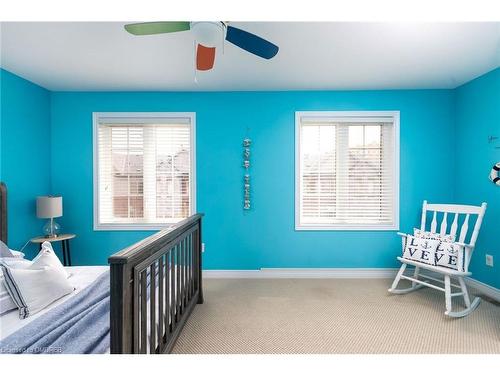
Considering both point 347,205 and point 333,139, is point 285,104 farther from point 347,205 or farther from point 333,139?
point 347,205

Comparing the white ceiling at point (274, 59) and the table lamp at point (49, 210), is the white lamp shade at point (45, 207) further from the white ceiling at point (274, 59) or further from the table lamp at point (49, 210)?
the white ceiling at point (274, 59)

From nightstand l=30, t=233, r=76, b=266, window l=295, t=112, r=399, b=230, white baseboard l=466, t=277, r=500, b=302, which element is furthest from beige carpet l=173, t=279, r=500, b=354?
nightstand l=30, t=233, r=76, b=266

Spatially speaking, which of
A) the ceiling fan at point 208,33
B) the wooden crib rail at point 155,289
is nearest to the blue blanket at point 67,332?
the wooden crib rail at point 155,289

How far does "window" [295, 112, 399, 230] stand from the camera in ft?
10.9

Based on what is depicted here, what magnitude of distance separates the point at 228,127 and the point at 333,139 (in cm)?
134

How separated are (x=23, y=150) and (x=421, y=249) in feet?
14.0

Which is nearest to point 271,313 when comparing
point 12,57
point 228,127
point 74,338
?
point 74,338

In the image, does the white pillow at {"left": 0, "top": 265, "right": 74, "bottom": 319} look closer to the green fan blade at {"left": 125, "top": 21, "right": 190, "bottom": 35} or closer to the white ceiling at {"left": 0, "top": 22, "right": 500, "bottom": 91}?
the green fan blade at {"left": 125, "top": 21, "right": 190, "bottom": 35}

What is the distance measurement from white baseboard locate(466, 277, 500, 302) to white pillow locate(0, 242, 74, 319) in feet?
12.4

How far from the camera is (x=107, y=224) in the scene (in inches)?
131

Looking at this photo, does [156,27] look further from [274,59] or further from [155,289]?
[155,289]

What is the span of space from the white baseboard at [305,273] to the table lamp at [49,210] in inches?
70.1

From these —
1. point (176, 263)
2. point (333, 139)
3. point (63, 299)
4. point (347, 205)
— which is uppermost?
point (333, 139)

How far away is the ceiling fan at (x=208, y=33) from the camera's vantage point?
1.43 m
